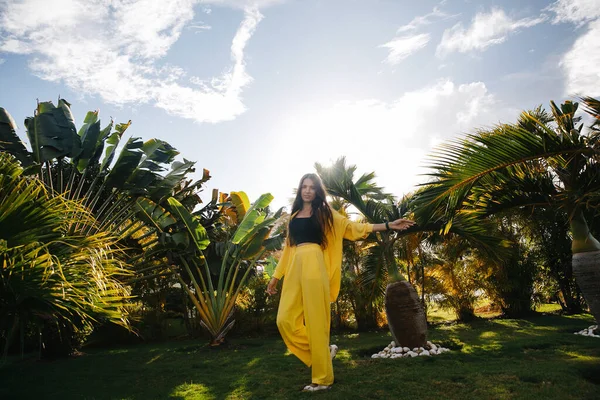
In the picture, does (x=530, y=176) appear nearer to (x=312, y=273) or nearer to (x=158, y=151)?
(x=312, y=273)

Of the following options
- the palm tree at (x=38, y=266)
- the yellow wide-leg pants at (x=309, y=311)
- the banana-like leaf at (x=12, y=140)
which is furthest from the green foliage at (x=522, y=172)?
the banana-like leaf at (x=12, y=140)

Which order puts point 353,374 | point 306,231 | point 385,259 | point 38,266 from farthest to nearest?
1. point 385,259
2. point 353,374
3. point 306,231
4. point 38,266

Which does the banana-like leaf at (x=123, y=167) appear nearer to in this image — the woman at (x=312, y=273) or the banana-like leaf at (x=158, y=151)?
the banana-like leaf at (x=158, y=151)

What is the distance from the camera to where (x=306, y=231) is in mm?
4230

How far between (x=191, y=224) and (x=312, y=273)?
5.65 meters

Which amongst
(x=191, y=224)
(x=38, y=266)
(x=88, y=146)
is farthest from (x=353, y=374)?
(x=88, y=146)

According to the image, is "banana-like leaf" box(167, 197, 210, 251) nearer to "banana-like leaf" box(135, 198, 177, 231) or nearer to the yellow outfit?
"banana-like leaf" box(135, 198, 177, 231)

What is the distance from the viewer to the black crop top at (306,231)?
13.8ft

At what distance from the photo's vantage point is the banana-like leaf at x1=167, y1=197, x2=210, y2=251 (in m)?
8.96

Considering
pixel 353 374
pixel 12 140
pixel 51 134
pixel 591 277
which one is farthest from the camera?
pixel 12 140

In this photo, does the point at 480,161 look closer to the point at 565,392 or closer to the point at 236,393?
the point at 565,392

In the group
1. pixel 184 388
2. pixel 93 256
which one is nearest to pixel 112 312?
pixel 93 256

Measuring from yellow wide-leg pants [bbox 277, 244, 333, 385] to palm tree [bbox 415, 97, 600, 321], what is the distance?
1.70m

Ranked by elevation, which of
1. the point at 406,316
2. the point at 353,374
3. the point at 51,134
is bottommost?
the point at 353,374
